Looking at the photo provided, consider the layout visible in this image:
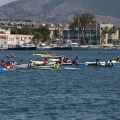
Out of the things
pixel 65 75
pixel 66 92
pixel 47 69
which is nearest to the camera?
pixel 66 92

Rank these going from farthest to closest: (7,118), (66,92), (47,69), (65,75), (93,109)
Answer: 1. (47,69)
2. (65,75)
3. (66,92)
4. (93,109)
5. (7,118)

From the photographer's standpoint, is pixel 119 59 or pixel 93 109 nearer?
pixel 93 109

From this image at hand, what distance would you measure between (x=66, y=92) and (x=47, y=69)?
91.8 feet

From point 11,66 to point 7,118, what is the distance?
3545cm

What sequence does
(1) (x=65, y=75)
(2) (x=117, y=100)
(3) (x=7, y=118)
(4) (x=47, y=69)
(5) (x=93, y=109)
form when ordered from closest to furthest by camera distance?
(3) (x=7, y=118)
(5) (x=93, y=109)
(2) (x=117, y=100)
(1) (x=65, y=75)
(4) (x=47, y=69)

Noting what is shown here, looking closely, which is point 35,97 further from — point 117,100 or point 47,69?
point 47,69

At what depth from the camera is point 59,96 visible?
153 ft

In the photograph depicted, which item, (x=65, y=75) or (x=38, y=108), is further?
(x=65, y=75)

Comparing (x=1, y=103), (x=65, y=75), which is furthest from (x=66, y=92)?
(x=65, y=75)

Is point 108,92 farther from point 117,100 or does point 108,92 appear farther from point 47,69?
point 47,69

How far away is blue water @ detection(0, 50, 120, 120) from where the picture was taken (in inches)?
1518

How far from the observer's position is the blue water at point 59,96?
127ft

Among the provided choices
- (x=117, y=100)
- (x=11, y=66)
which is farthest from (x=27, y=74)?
(x=117, y=100)

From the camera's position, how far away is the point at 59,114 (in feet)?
127
